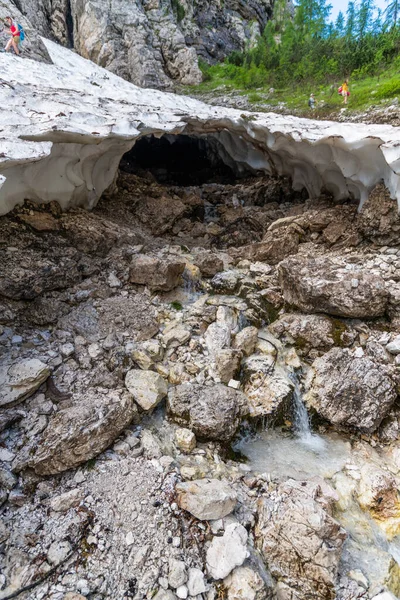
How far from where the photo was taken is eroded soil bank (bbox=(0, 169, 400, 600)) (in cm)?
222

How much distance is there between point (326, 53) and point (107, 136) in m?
17.8

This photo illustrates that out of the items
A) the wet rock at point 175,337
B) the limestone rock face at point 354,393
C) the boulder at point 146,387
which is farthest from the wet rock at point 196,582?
the wet rock at point 175,337

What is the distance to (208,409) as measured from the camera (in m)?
3.17

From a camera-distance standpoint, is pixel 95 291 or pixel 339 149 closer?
pixel 95 291

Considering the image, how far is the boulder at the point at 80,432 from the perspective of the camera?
2545 millimetres

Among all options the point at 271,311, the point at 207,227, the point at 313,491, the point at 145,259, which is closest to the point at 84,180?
the point at 145,259

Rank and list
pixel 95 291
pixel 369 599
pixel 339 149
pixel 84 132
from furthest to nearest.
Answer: pixel 339 149, pixel 95 291, pixel 84 132, pixel 369 599

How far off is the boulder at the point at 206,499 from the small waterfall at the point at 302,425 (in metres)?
1.23

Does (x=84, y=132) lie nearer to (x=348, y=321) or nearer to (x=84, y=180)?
(x=84, y=180)

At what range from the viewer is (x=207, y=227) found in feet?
22.3

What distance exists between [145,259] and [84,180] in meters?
1.92

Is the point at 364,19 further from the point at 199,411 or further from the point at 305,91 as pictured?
the point at 199,411

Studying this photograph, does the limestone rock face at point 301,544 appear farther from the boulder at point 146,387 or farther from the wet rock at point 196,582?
the boulder at point 146,387

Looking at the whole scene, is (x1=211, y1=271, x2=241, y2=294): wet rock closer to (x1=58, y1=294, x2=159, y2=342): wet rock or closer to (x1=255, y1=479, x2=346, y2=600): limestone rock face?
(x1=58, y1=294, x2=159, y2=342): wet rock
